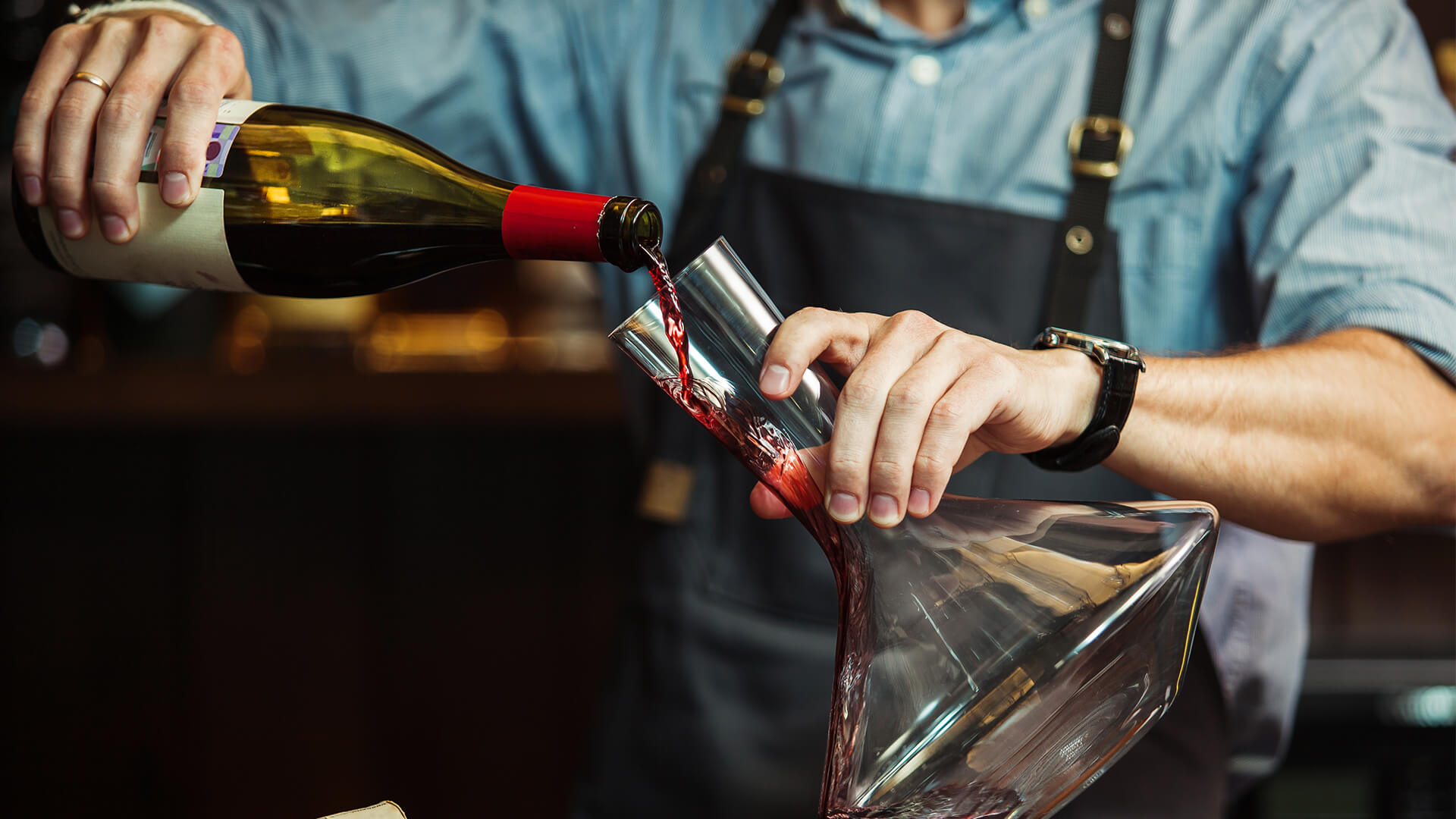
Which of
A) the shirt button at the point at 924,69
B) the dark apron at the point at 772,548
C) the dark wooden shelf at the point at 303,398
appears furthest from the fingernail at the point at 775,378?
the dark wooden shelf at the point at 303,398

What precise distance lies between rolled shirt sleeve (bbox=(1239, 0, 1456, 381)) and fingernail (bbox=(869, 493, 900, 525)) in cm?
38

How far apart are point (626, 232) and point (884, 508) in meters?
0.14

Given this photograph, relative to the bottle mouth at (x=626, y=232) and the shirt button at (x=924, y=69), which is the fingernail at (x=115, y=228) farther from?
the shirt button at (x=924, y=69)

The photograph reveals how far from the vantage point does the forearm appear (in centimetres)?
54

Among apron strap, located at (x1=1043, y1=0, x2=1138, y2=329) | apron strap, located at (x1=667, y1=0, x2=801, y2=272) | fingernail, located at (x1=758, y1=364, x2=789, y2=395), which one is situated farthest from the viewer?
apron strap, located at (x1=667, y1=0, x2=801, y2=272)

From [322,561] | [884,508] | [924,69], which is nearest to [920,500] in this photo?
[884,508]

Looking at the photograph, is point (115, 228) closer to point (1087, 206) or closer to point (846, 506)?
point (846, 506)

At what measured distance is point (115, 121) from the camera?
1.56ft

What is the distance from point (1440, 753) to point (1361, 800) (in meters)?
0.11

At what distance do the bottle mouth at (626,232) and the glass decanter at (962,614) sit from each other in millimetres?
52

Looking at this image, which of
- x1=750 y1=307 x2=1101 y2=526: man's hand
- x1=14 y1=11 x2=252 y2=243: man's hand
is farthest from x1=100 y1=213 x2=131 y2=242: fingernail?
x1=750 y1=307 x2=1101 y2=526: man's hand

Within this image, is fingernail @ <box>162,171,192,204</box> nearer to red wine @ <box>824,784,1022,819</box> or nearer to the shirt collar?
red wine @ <box>824,784,1022,819</box>

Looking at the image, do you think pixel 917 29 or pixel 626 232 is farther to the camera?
pixel 917 29

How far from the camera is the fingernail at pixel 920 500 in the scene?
0.39 metres
